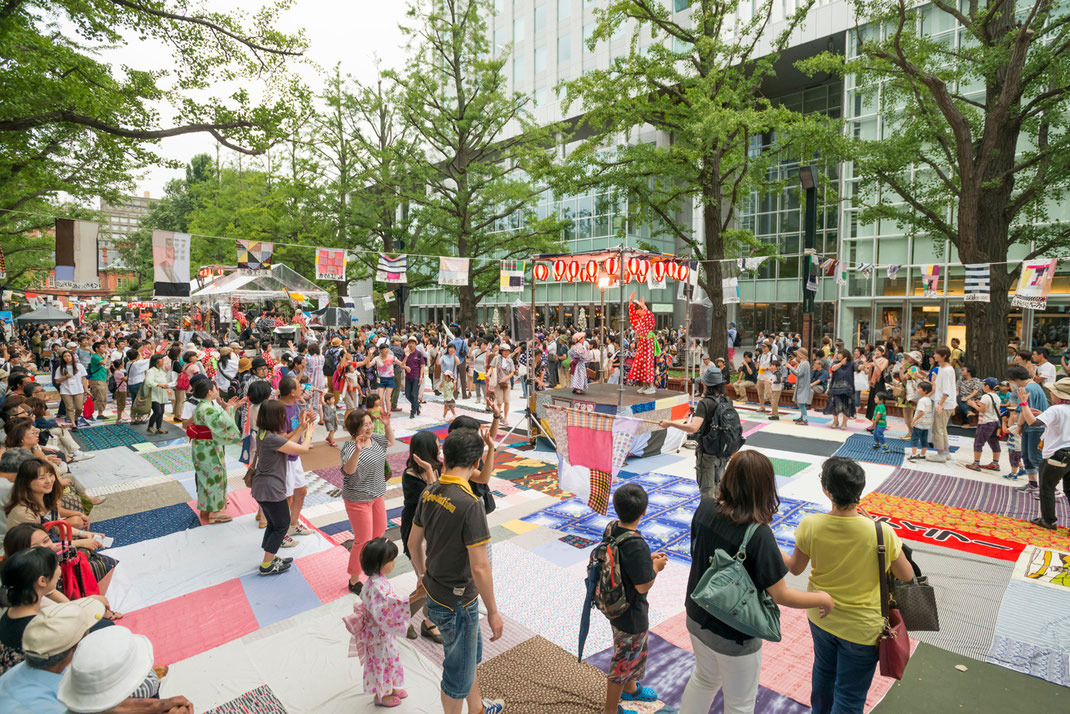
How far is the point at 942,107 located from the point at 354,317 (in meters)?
20.7

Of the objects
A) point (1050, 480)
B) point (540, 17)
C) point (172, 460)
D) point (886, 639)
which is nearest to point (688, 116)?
point (1050, 480)

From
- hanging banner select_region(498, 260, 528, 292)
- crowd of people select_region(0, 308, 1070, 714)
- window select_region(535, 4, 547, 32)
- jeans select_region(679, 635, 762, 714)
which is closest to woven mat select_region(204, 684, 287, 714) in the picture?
crowd of people select_region(0, 308, 1070, 714)

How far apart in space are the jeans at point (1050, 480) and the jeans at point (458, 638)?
7.11 meters

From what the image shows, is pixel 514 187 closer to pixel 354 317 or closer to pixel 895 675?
pixel 354 317

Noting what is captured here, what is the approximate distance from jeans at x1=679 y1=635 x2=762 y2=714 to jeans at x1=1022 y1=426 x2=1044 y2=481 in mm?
7571

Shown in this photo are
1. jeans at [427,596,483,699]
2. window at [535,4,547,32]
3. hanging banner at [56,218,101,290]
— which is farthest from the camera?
window at [535,4,547,32]

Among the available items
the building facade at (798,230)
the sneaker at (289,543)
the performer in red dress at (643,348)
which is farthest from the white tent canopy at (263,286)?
the sneaker at (289,543)

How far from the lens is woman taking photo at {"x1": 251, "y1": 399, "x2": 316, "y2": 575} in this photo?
527 cm

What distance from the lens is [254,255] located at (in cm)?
1688

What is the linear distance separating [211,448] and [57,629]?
461cm

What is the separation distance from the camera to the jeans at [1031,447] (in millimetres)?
7629

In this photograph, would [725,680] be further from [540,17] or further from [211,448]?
[540,17]

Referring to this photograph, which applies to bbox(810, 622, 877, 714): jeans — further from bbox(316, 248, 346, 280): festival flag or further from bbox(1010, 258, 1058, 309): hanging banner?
bbox(316, 248, 346, 280): festival flag

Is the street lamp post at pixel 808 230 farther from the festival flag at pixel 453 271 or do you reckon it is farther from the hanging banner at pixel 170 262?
the hanging banner at pixel 170 262
